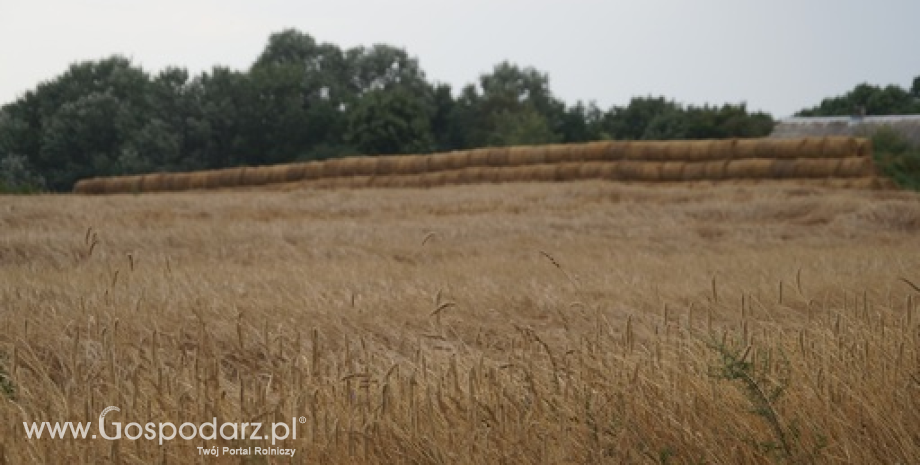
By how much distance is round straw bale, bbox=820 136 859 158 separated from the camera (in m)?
22.0

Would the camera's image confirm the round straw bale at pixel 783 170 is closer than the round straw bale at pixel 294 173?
Yes

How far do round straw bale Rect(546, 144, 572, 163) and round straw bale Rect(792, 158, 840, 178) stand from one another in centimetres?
584

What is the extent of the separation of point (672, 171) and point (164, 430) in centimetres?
2101

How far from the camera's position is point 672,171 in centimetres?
2366

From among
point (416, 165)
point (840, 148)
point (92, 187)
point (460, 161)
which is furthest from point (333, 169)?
point (840, 148)

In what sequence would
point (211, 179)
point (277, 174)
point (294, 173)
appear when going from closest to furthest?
point (294, 173) → point (277, 174) → point (211, 179)

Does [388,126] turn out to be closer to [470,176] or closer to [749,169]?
[470,176]

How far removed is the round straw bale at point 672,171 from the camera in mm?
23531

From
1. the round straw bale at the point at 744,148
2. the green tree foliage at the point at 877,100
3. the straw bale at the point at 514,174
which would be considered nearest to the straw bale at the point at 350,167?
the straw bale at the point at 514,174

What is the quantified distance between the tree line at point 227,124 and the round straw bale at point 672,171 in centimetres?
2426

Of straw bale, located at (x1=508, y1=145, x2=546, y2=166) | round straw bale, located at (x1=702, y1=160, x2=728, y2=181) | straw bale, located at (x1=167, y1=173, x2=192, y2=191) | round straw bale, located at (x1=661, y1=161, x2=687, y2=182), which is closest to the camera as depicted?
round straw bale, located at (x1=702, y1=160, x2=728, y2=181)

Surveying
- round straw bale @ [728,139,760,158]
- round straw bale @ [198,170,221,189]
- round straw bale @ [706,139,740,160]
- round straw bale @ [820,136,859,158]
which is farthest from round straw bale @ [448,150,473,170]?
round straw bale @ [820,136,859,158]

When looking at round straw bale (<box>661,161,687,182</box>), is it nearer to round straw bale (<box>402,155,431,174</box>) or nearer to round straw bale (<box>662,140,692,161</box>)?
round straw bale (<box>662,140,692,161</box>)

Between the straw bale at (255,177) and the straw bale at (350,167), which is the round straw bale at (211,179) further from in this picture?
the straw bale at (350,167)
